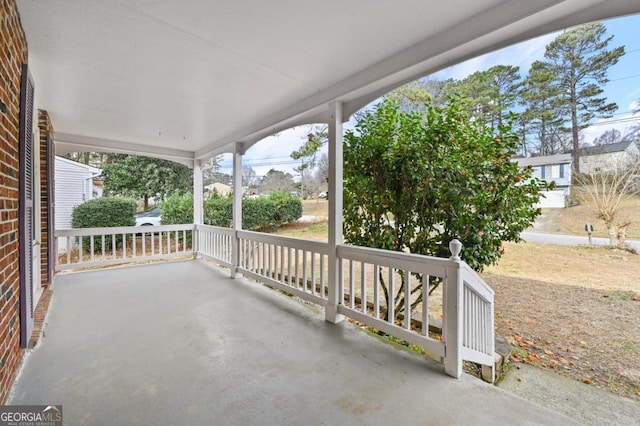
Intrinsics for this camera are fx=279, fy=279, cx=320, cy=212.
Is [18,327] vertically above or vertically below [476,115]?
below

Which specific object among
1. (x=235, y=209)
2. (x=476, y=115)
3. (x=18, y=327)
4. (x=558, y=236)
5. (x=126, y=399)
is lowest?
(x=126, y=399)

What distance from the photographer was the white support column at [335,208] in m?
3.08

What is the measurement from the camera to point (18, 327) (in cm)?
213

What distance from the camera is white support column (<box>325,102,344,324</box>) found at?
3.08 m

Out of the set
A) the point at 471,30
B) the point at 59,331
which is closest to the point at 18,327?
the point at 59,331

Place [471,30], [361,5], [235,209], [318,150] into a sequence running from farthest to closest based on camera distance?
1. [318,150]
2. [235,209]
3. [471,30]
4. [361,5]

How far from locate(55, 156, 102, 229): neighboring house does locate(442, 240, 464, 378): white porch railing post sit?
9.24m

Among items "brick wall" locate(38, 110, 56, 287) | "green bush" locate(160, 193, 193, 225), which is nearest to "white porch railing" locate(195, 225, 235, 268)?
"green bush" locate(160, 193, 193, 225)

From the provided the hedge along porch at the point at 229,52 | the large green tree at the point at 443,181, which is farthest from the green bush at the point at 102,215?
the large green tree at the point at 443,181

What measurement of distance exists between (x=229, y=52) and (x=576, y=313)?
172 inches

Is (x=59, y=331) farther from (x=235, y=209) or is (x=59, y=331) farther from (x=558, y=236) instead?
(x=558, y=236)

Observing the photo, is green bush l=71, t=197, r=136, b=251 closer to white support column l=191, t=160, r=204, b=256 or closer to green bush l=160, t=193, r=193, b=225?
green bush l=160, t=193, r=193, b=225

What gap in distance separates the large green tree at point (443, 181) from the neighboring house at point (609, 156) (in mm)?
378

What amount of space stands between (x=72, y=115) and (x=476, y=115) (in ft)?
17.5
